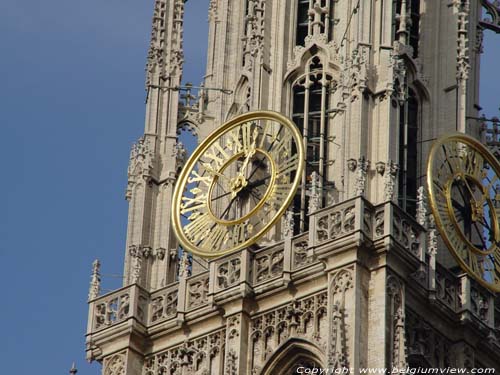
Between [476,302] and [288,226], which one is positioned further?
[476,302]

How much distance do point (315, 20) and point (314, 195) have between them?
18.3 ft

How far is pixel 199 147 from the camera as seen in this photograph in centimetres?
6381

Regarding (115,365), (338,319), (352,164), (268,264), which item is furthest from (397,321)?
(115,365)

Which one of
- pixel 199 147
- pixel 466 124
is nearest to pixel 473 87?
pixel 466 124

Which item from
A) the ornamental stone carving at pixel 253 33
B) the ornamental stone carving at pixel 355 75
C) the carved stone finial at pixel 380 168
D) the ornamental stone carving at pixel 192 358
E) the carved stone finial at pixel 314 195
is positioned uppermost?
the ornamental stone carving at pixel 253 33

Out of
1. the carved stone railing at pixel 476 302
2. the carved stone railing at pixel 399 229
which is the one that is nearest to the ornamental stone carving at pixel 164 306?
the carved stone railing at pixel 399 229

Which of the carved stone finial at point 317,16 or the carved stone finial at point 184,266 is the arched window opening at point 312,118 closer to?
the carved stone finial at point 317,16

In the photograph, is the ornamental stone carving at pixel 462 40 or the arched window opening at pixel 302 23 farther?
the arched window opening at pixel 302 23

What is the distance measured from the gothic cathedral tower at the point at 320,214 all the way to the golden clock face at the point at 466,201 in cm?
44

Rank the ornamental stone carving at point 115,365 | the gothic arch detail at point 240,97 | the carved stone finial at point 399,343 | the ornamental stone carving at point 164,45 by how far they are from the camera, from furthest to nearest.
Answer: the ornamental stone carving at point 164,45 → the gothic arch detail at point 240,97 → the ornamental stone carving at point 115,365 → the carved stone finial at point 399,343

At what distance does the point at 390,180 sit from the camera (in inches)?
2378

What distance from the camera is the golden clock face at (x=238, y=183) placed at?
61906 mm

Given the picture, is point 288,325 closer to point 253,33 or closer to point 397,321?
point 397,321

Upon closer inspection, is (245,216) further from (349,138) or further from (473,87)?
(473,87)
